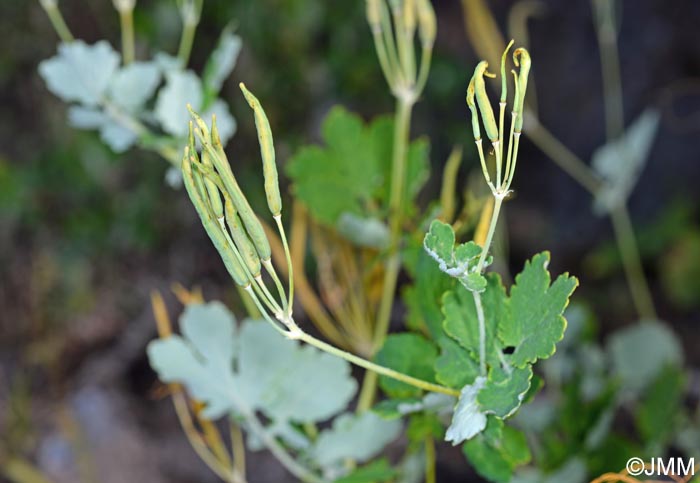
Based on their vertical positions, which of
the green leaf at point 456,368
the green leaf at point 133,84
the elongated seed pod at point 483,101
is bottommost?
the green leaf at point 456,368

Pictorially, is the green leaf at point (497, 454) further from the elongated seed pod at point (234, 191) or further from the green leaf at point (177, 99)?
the green leaf at point (177, 99)

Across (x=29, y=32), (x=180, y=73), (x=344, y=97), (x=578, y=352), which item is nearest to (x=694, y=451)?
(x=578, y=352)

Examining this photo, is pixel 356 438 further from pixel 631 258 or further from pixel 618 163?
pixel 631 258

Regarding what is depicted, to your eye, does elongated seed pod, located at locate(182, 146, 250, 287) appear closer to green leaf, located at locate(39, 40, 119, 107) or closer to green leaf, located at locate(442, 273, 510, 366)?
green leaf, located at locate(442, 273, 510, 366)

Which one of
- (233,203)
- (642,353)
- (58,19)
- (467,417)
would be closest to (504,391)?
(467,417)

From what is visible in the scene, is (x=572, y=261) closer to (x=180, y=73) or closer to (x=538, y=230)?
(x=538, y=230)

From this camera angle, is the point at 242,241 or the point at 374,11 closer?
the point at 242,241

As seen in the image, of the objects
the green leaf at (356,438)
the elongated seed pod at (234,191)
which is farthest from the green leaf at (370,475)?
the elongated seed pod at (234,191)
